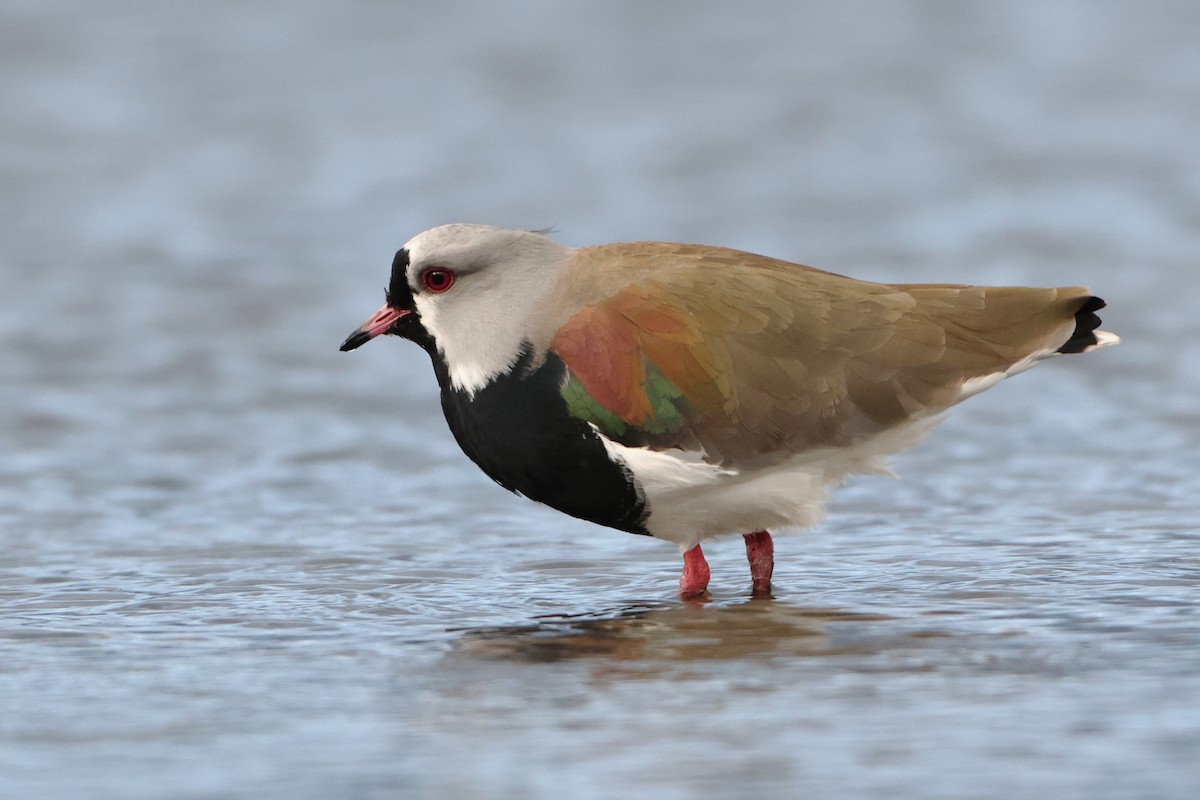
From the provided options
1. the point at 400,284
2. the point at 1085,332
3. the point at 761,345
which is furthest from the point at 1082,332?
the point at 400,284

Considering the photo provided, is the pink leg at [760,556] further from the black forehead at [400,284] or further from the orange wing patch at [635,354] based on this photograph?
the black forehead at [400,284]

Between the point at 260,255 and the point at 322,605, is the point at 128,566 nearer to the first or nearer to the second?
the point at 322,605

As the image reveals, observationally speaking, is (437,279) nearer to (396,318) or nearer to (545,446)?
(396,318)

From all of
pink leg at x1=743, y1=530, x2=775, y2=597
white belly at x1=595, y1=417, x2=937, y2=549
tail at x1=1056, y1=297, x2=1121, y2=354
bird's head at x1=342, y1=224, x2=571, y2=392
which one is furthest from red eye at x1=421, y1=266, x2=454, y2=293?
tail at x1=1056, y1=297, x2=1121, y2=354

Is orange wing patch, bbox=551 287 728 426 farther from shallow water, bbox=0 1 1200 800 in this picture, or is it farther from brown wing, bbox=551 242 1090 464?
shallow water, bbox=0 1 1200 800

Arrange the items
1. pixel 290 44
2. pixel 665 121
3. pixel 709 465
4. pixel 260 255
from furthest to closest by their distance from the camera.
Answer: pixel 290 44
pixel 665 121
pixel 260 255
pixel 709 465

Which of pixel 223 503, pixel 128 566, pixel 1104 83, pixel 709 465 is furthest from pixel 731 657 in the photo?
pixel 1104 83
